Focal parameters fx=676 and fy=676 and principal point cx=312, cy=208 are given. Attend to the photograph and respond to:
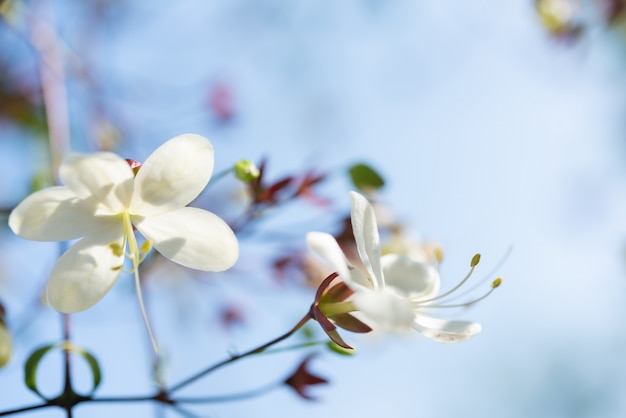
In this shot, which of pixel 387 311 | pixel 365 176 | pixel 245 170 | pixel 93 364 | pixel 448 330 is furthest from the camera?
pixel 365 176

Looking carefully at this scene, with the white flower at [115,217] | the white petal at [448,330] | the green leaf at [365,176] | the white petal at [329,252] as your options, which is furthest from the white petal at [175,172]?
the green leaf at [365,176]

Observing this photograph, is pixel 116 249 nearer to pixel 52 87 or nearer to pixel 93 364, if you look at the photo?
pixel 93 364

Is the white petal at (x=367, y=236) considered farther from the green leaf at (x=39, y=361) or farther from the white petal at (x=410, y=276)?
the green leaf at (x=39, y=361)

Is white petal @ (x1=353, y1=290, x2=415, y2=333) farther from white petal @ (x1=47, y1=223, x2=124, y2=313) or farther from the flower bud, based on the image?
the flower bud

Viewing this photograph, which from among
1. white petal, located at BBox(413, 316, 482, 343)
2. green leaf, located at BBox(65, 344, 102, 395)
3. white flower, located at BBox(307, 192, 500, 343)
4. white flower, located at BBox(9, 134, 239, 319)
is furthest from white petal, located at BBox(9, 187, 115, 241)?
white petal, located at BBox(413, 316, 482, 343)

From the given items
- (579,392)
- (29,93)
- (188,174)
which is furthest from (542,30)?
(579,392)

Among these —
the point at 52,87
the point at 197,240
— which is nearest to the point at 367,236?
the point at 197,240

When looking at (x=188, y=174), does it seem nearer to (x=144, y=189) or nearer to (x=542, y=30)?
(x=144, y=189)

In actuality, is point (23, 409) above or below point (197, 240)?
below
